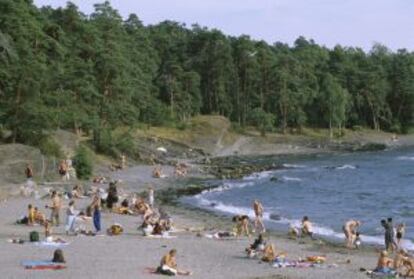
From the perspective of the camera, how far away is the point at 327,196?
5450 cm

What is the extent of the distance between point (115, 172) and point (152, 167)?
7.84 m

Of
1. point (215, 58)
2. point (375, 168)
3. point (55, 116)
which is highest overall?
point (215, 58)

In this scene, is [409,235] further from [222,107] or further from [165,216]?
[222,107]

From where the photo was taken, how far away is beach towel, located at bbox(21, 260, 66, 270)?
2142 cm

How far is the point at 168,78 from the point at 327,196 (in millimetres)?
63266

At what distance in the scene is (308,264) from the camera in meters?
24.3

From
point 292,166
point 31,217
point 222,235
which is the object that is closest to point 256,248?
point 222,235

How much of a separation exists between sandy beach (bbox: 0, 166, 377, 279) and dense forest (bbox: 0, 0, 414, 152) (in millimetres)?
19941

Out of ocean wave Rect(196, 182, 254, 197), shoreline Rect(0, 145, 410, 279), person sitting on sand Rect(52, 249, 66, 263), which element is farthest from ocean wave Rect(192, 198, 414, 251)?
person sitting on sand Rect(52, 249, 66, 263)

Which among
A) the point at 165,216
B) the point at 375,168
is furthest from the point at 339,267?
the point at 375,168

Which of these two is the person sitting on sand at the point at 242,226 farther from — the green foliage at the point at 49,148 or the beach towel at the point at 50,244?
the green foliage at the point at 49,148

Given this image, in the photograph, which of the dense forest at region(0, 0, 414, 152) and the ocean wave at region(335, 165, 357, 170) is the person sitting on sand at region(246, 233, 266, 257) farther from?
the ocean wave at region(335, 165, 357, 170)

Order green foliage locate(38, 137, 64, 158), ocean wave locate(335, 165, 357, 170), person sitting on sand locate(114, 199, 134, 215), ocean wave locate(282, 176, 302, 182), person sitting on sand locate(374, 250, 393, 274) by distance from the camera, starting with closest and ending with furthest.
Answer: person sitting on sand locate(374, 250, 393, 274), person sitting on sand locate(114, 199, 134, 215), green foliage locate(38, 137, 64, 158), ocean wave locate(282, 176, 302, 182), ocean wave locate(335, 165, 357, 170)

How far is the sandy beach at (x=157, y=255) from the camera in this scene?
2194cm
